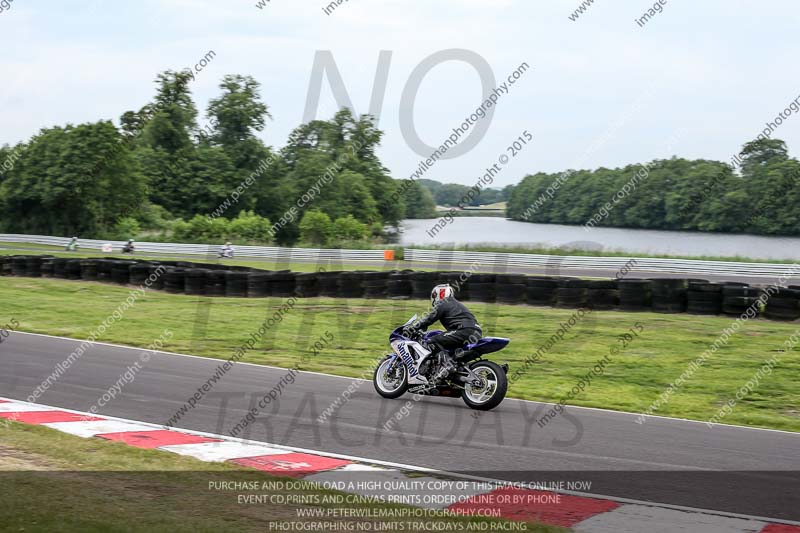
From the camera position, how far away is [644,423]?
9531 millimetres

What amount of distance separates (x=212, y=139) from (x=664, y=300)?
204 ft

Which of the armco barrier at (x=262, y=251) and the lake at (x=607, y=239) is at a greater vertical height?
the lake at (x=607, y=239)

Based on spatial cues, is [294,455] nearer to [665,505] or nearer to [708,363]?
[665,505]

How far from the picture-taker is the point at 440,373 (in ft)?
33.2

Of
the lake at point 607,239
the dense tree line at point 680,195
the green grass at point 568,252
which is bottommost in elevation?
the green grass at point 568,252

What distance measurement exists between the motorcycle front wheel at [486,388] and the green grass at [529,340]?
147cm

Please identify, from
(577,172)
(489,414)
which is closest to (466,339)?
(489,414)

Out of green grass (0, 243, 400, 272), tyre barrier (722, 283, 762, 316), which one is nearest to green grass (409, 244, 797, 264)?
green grass (0, 243, 400, 272)

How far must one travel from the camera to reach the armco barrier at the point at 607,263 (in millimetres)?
33062

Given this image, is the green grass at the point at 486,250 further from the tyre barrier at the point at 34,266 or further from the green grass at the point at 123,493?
the green grass at the point at 123,493

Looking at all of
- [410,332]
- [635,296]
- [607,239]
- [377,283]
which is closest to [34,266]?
[377,283]

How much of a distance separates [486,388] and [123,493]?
5333 millimetres

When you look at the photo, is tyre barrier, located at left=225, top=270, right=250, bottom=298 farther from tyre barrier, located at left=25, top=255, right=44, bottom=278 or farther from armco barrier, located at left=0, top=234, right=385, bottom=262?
armco barrier, located at left=0, top=234, right=385, bottom=262

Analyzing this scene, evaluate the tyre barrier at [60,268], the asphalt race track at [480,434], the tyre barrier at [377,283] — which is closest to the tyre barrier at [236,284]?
the tyre barrier at [377,283]
